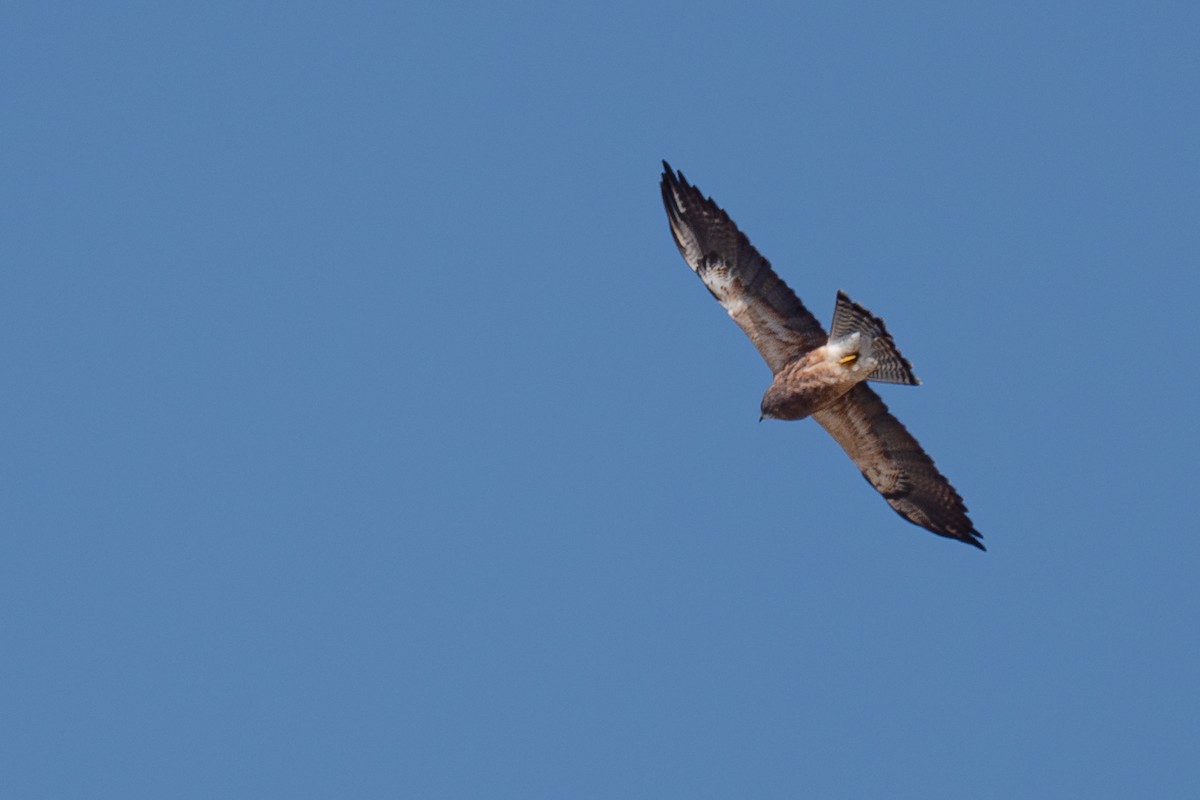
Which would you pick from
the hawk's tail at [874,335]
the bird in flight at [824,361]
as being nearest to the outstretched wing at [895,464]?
the bird in flight at [824,361]

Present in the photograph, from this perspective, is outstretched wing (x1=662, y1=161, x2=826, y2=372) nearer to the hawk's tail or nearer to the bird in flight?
the bird in flight

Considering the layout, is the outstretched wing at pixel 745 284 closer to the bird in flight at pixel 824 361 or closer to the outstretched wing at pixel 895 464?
the bird in flight at pixel 824 361

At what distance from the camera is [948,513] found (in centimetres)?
1797

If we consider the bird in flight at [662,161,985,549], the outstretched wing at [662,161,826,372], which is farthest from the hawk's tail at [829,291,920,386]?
the outstretched wing at [662,161,826,372]

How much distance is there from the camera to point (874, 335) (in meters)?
16.2

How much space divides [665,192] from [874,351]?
2.75 meters

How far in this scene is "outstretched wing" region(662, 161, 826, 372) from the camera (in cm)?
1692

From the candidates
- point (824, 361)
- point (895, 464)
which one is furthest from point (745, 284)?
point (895, 464)

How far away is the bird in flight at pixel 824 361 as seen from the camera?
16359 millimetres

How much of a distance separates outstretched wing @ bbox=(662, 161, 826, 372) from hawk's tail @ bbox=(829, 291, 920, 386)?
577 mm

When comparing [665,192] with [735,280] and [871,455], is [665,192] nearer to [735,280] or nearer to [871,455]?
[735,280]

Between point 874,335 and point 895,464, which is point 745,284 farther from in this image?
point 895,464

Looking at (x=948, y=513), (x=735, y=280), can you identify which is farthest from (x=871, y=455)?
(x=735, y=280)

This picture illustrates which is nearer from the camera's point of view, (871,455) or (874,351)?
(874,351)
